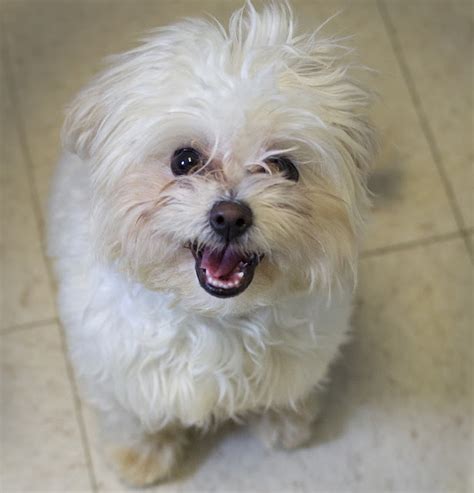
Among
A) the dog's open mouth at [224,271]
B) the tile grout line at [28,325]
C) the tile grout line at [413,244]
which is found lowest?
the tile grout line at [28,325]

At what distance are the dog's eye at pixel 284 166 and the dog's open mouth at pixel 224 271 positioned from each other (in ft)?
0.35

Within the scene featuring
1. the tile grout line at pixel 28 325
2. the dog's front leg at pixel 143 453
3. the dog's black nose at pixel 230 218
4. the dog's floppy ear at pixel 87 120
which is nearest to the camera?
the dog's black nose at pixel 230 218

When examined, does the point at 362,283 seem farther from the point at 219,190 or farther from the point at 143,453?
the point at 219,190

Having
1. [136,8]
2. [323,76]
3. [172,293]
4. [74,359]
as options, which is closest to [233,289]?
[172,293]

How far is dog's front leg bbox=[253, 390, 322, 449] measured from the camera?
60.3 inches

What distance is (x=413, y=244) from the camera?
173cm

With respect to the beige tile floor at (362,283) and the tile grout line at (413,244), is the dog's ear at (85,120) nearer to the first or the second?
the beige tile floor at (362,283)

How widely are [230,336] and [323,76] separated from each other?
1.22 feet

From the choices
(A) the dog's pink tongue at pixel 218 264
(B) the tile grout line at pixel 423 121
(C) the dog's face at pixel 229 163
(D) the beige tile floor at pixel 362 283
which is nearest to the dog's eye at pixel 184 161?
(C) the dog's face at pixel 229 163

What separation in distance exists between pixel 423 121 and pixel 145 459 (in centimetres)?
88

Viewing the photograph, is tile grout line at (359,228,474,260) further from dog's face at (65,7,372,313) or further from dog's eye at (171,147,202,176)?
dog's eye at (171,147,202,176)

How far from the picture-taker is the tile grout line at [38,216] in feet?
5.21

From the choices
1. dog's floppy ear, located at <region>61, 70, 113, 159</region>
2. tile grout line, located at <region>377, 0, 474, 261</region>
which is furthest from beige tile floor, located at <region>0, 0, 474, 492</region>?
dog's floppy ear, located at <region>61, 70, 113, 159</region>

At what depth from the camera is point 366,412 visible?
1.62 meters
